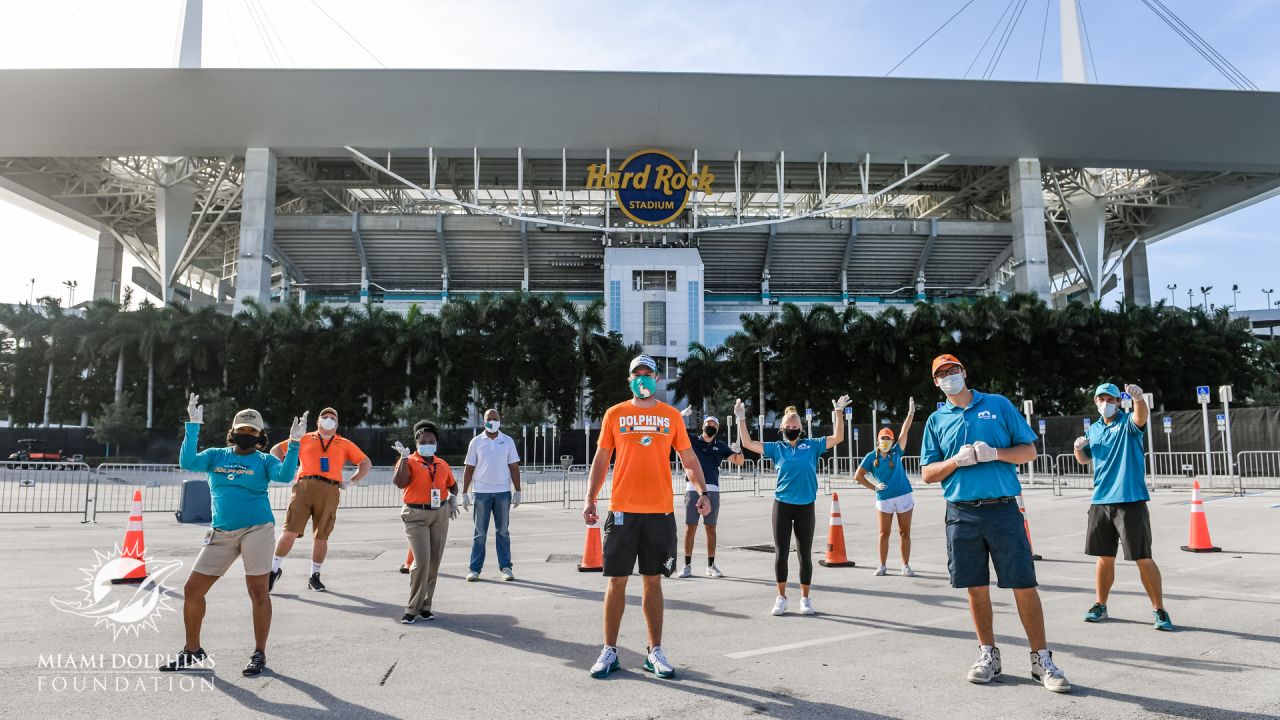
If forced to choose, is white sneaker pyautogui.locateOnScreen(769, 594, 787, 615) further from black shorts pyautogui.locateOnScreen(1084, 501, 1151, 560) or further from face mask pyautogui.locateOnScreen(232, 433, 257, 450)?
face mask pyautogui.locateOnScreen(232, 433, 257, 450)

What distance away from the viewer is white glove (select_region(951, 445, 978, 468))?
16.5 ft

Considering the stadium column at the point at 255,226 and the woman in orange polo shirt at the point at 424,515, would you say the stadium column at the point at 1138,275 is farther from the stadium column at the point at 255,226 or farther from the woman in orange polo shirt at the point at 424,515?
the woman in orange polo shirt at the point at 424,515

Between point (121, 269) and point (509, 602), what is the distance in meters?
86.8

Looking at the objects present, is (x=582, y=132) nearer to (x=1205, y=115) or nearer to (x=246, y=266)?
(x=246, y=266)

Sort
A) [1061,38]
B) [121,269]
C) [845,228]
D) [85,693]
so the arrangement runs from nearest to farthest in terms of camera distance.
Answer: [85,693] < [1061,38] < [845,228] < [121,269]

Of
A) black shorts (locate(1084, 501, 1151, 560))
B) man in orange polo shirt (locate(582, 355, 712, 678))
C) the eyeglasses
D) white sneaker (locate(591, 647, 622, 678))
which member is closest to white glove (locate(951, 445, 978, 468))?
the eyeglasses

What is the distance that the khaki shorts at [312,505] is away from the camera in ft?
29.2

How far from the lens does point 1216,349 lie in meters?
49.8

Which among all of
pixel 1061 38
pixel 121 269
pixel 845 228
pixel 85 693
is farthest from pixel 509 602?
pixel 121 269

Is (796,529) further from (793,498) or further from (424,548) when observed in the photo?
(424,548)

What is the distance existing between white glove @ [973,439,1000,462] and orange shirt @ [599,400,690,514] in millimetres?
1880

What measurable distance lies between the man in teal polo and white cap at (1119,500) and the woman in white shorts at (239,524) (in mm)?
6334

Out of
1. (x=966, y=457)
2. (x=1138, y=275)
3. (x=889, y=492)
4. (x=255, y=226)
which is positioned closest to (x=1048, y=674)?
(x=966, y=457)

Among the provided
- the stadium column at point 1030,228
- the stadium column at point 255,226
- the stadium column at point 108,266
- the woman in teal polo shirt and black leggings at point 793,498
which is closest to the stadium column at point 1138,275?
the stadium column at point 1030,228
